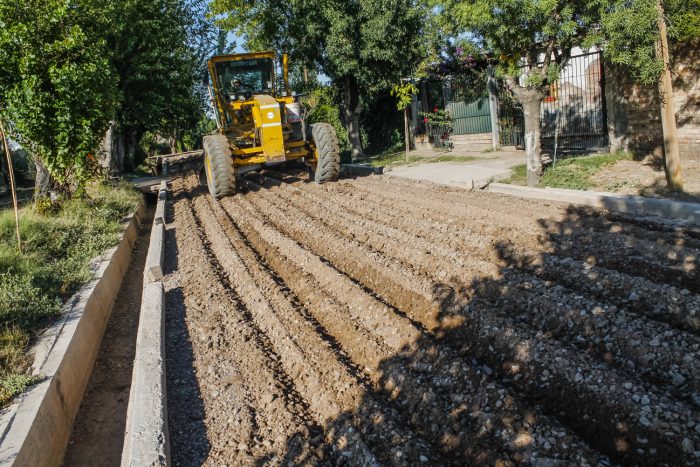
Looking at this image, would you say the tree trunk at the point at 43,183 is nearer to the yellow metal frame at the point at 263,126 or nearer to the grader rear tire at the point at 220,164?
the grader rear tire at the point at 220,164

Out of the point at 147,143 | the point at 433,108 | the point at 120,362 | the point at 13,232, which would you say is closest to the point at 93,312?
the point at 120,362

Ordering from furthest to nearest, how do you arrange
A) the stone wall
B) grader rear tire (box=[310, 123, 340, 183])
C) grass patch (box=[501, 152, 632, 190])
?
grader rear tire (box=[310, 123, 340, 183]) → the stone wall → grass patch (box=[501, 152, 632, 190])

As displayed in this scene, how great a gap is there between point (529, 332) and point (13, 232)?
25.2 ft

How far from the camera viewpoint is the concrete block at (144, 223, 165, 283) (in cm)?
662

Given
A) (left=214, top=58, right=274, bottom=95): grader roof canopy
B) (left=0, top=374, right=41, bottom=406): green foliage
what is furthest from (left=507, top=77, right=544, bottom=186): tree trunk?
(left=0, top=374, right=41, bottom=406): green foliage

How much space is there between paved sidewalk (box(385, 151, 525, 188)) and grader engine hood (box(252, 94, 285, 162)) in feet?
10.1

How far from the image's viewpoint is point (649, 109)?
10711 millimetres

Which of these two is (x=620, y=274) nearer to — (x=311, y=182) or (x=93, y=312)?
(x=93, y=312)

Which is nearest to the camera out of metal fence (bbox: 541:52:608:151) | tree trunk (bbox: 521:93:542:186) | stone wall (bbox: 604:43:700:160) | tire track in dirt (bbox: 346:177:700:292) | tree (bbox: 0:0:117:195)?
tire track in dirt (bbox: 346:177:700:292)

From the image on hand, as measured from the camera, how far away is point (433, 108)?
63.1 ft

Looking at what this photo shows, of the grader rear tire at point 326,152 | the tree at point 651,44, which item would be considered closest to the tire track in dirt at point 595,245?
the tree at point 651,44

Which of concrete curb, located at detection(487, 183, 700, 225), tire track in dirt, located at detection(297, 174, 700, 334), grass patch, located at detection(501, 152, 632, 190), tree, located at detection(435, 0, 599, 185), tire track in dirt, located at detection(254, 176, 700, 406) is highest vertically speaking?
tree, located at detection(435, 0, 599, 185)

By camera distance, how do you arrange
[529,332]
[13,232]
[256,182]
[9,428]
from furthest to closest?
1. [256,182]
2. [13,232]
3. [529,332]
4. [9,428]

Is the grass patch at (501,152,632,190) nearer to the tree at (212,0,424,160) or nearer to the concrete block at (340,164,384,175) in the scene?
the concrete block at (340,164,384,175)
